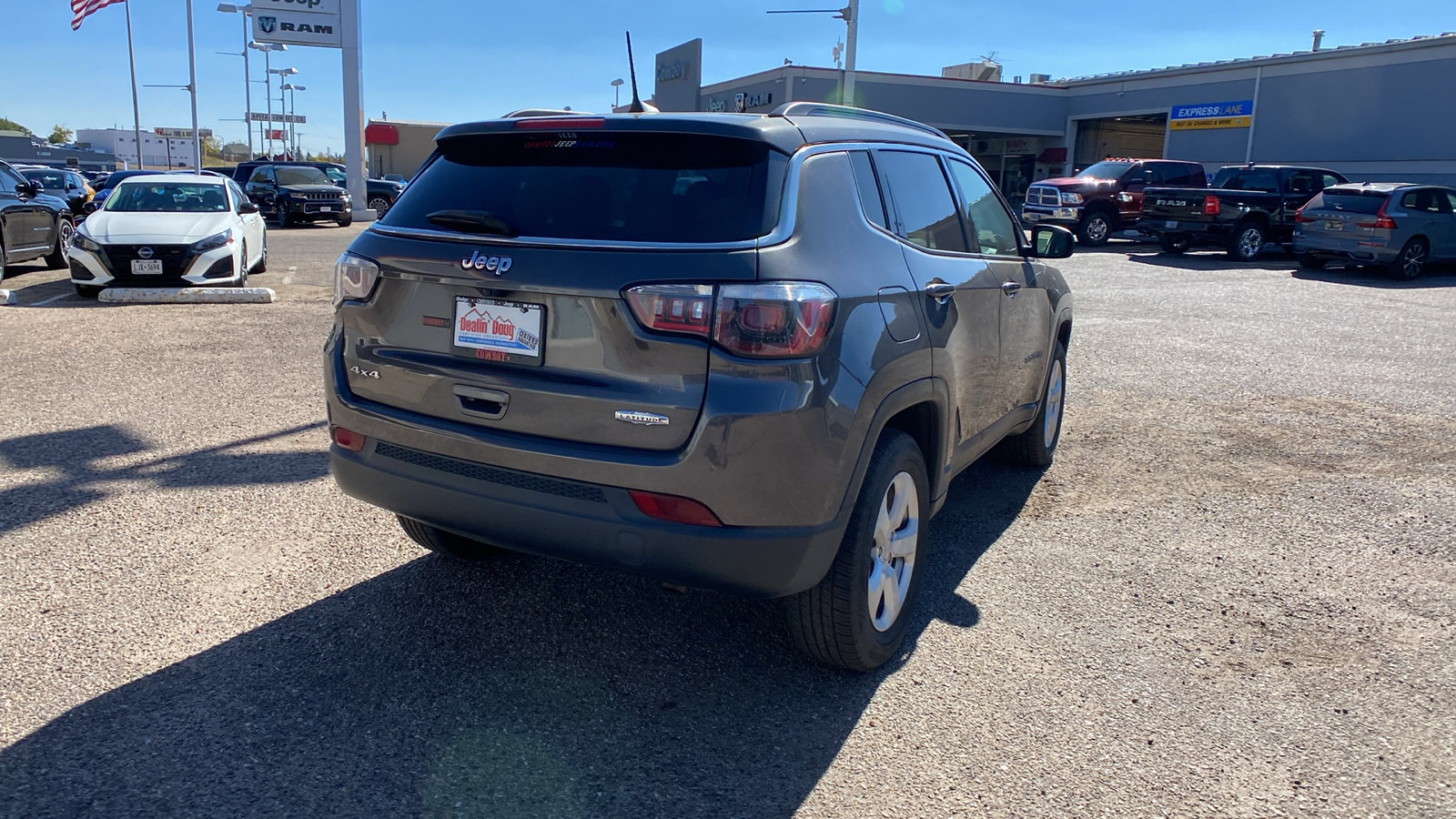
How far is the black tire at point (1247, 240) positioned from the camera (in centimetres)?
1955

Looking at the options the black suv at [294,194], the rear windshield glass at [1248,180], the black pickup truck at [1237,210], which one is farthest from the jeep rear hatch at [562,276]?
the black suv at [294,194]

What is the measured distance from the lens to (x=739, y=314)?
2676mm

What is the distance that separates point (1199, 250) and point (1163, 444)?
19.1 metres

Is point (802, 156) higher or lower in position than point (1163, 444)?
higher

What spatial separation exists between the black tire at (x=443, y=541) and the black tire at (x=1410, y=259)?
17.4 metres

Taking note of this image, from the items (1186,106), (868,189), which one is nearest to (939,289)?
(868,189)

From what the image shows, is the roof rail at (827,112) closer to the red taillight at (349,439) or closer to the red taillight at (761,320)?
the red taillight at (761,320)

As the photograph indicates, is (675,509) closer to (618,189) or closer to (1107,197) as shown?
(618,189)

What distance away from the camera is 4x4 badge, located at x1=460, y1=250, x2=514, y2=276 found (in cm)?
292

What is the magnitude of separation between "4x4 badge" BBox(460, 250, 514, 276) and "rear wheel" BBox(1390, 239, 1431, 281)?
17844 mm

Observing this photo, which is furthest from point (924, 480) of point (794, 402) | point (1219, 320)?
point (1219, 320)

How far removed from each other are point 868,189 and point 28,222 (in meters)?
13.5

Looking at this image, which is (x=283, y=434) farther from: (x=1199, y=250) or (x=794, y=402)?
(x=1199, y=250)

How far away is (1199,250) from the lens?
911 inches
